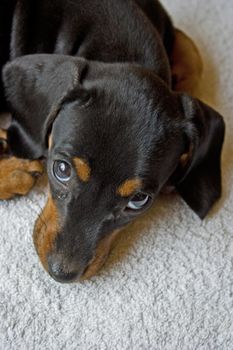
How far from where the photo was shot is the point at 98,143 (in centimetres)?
147

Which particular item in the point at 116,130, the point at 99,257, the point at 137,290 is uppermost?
the point at 116,130

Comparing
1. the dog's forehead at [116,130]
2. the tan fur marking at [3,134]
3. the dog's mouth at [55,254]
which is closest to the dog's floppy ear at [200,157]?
the dog's forehead at [116,130]

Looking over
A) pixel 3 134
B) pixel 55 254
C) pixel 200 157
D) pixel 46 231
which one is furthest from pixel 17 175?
Result: pixel 200 157

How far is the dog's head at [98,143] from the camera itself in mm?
1495

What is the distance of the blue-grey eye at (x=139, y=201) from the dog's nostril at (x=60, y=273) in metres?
0.27

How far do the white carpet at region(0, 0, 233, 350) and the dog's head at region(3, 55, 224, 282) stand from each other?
0.13 meters

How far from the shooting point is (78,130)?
1514 mm

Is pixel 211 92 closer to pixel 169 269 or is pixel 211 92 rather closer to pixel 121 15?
pixel 121 15

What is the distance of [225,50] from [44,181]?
3.93ft

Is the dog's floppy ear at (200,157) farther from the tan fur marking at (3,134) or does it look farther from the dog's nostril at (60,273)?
the tan fur marking at (3,134)

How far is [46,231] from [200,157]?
573mm

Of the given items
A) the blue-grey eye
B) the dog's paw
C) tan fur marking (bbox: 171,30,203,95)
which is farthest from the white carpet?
tan fur marking (bbox: 171,30,203,95)

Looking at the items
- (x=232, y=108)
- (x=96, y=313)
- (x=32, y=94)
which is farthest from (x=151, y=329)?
(x=232, y=108)

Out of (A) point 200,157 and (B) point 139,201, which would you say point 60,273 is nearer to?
(B) point 139,201
